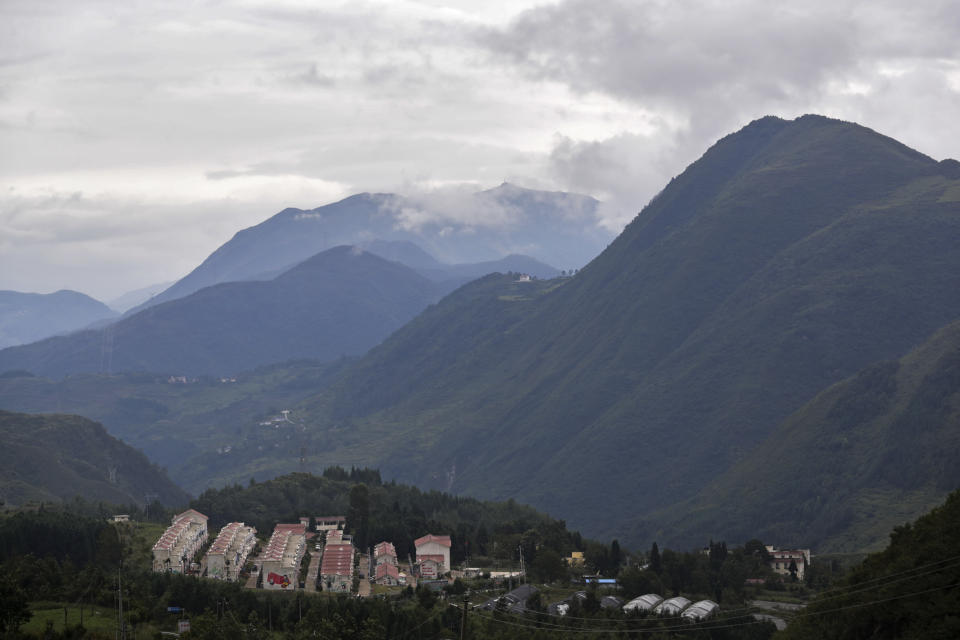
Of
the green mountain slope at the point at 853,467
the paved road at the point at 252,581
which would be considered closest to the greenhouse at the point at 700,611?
the paved road at the point at 252,581

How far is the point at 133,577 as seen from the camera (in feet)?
315

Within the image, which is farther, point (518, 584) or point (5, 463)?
point (5, 463)

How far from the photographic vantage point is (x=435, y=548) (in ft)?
376

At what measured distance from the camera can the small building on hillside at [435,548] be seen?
11369cm

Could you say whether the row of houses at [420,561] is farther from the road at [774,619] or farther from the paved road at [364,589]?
the road at [774,619]

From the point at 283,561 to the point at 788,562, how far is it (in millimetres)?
49862

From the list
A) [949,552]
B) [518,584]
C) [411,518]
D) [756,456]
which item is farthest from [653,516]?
[949,552]

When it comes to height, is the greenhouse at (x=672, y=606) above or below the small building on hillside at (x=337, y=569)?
below

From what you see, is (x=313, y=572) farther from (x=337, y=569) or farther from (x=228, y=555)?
(x=228, y=555)

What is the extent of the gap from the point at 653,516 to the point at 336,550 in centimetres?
9535

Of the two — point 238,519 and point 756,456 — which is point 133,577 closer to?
point 238,519

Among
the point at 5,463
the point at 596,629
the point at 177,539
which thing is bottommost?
the point at 596,629

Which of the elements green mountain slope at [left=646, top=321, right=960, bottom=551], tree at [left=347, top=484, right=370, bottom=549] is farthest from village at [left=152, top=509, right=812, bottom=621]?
green mountain slope at [left=646, top=321, right=960, bottom=551]

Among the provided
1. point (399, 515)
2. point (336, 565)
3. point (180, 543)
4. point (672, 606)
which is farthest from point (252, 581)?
point (399, 515)
